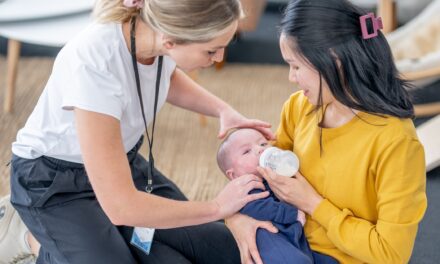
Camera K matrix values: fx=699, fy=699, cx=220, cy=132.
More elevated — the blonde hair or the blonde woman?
the blonde hair

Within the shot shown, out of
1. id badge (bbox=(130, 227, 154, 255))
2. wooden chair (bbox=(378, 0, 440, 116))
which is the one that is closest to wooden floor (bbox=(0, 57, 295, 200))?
wooden chair (bbox=(378, 0, 440, 116))

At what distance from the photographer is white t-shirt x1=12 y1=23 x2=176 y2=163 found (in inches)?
62.6

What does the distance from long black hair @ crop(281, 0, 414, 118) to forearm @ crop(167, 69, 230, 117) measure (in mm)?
553

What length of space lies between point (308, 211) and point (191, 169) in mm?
1324

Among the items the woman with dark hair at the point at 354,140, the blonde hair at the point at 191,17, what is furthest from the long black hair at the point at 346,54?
the blonde hair at the point at 191,17

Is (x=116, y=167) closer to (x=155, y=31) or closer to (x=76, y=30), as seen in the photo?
(x=155, y=31)

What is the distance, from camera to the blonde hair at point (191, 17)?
5.10ft

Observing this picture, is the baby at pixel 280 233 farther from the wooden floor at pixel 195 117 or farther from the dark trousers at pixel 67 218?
the wooden floor at pixel 195 117

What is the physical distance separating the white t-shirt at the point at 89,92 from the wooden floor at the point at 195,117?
90cm

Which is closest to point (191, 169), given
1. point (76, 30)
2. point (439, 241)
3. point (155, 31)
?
point (76, 30)

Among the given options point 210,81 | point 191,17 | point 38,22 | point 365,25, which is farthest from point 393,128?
point 210,81

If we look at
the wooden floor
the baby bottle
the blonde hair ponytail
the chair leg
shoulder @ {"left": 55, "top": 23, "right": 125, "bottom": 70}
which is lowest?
the wooden floor

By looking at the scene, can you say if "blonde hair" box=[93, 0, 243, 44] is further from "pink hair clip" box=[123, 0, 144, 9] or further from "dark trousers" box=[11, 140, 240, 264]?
"dark trousers" box=[11, 140, 240, 264]

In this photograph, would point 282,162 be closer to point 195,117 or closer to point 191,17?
point 191,17
